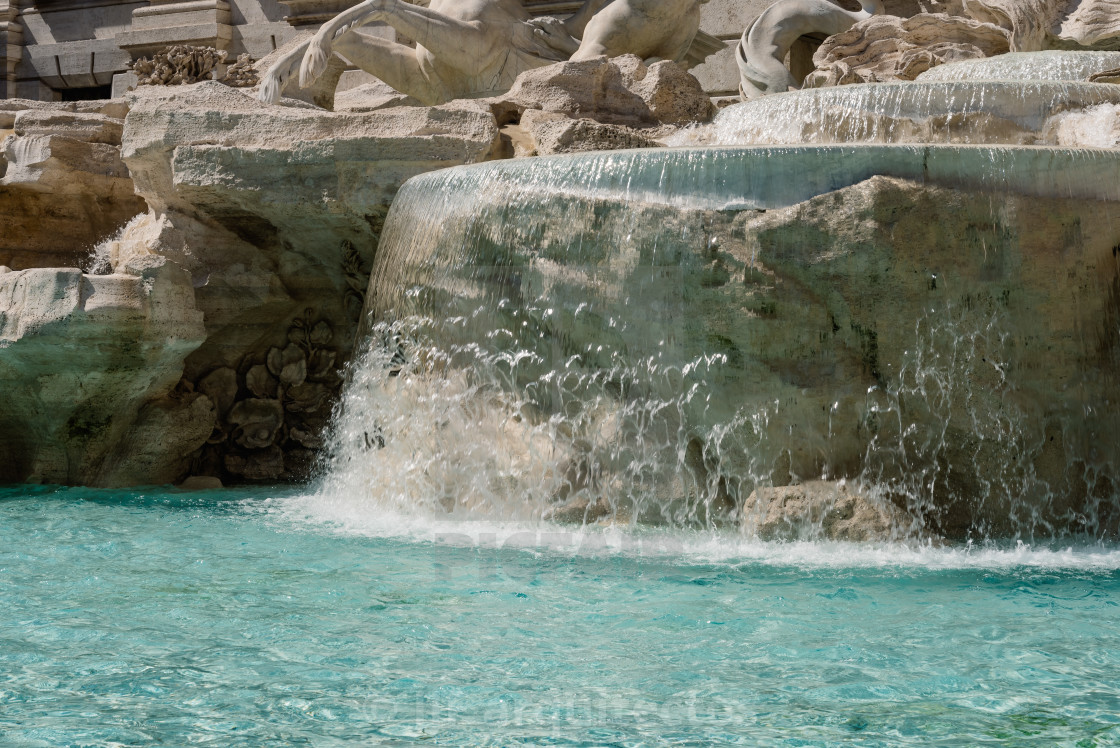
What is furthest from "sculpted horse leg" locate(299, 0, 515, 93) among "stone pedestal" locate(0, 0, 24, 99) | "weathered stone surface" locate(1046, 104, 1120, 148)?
"stone pedestal" locate(0, 0, 24, 99)

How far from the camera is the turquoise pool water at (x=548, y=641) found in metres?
2.40

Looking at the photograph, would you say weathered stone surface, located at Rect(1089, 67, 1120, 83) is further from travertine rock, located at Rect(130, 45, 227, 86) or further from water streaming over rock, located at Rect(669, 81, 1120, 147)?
travertine rock, located at Rect(130, 45, 227, 86)

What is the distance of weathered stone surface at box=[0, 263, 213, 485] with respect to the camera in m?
5.37

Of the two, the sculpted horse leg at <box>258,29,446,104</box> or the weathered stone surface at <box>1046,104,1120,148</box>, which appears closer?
the weathered stone surface at <box>1046,104,1120,148</box>

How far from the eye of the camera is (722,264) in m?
4.34

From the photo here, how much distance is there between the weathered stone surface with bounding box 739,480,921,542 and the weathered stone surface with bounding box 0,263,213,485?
2862mm

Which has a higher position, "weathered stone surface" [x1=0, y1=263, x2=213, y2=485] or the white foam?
"weathered stone surface" [x1=0, y1=263, x2=213, y2=485]

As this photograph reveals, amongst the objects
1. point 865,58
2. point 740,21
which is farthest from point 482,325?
point 740,21

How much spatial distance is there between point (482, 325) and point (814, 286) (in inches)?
52.2

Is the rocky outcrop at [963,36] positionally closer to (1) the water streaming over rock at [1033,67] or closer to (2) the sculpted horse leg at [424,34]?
(1) the water streaming over rock at [1033,67]

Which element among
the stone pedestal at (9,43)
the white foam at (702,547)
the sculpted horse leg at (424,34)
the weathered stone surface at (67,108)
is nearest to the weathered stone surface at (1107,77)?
the white foam at (702,547)

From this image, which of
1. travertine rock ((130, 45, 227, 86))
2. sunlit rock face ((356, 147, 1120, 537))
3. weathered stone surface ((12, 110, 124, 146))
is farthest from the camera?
travertine rock ((130, 45, 227, 86))

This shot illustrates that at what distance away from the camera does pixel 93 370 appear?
18.4 feet

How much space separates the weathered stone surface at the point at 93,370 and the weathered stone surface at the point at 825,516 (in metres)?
2.86
